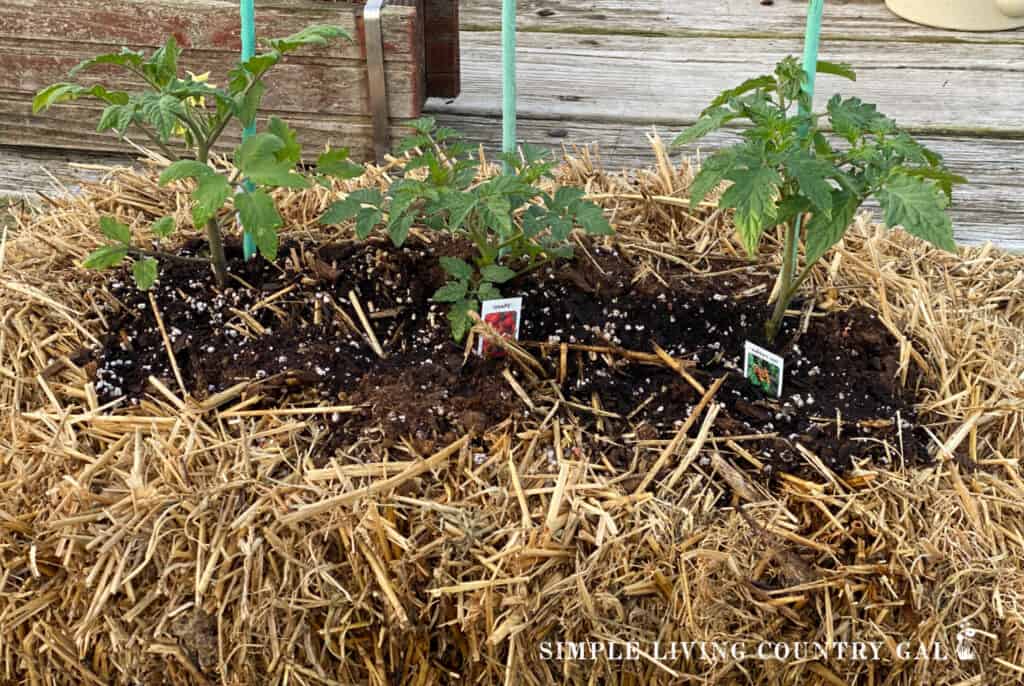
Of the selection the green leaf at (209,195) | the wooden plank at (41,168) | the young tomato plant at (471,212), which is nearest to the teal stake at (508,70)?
the young tomato plant at (471,212)

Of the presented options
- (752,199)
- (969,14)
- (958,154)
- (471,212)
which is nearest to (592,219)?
(471,212)

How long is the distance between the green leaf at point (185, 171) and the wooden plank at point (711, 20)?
157 cm

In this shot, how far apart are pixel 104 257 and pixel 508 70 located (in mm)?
620

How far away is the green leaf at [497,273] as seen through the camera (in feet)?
4.55

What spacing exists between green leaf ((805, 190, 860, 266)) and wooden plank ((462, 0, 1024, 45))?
5.26ft

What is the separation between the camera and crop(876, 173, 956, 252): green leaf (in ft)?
3.73

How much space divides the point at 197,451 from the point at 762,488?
691 millimetres

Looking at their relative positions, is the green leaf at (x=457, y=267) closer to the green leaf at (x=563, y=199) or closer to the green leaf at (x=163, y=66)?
the green leaf at (x=563, y=199)

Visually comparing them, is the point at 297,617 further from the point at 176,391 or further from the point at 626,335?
the point at 626,335

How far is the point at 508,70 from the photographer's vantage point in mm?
1438

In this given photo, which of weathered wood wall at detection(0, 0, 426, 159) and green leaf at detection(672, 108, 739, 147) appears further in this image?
weathered wood wall at detection(0, 0, 426, 159)

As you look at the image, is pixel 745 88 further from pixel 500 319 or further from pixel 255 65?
pixel 255 65

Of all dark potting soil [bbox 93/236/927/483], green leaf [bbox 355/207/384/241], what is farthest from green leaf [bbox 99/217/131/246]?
green leaf [bbox 355/207/384/241]

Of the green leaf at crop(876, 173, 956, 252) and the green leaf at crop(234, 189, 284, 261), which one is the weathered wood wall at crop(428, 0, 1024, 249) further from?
the green leaf at crop(234, 189, 284, 261)
